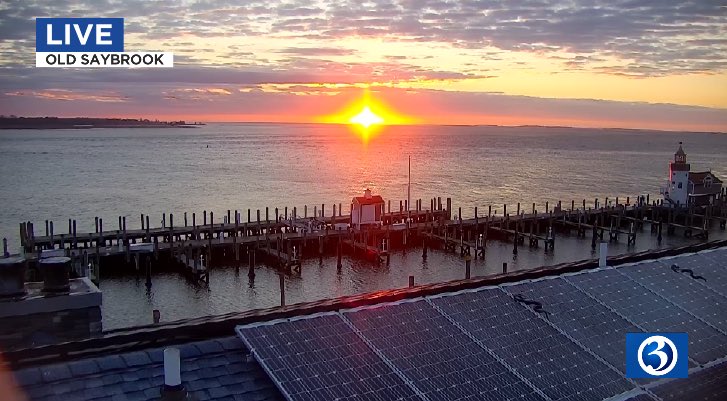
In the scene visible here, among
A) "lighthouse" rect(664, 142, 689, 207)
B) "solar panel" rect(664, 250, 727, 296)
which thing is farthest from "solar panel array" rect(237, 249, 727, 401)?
"lighthouse" rect(664, 142, 689, 207)

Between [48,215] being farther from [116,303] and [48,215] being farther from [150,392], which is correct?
[150,392]

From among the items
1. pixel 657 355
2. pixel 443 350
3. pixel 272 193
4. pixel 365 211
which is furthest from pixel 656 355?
pixel 272 193

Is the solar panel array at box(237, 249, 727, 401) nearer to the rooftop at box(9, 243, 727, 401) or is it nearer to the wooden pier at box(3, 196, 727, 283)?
the rooftop at box(9, 243, 727, 401)

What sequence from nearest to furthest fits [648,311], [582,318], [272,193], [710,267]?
[582,318]
[648,311]
[710,267]
[272,193]

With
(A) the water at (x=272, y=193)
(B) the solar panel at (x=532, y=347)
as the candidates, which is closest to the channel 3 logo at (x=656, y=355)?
(B) the solar panel at (x=532, y=347)

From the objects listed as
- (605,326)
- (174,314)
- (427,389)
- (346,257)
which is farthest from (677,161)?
(427,389)

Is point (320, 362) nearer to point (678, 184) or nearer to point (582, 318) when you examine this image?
point (582, 318)
